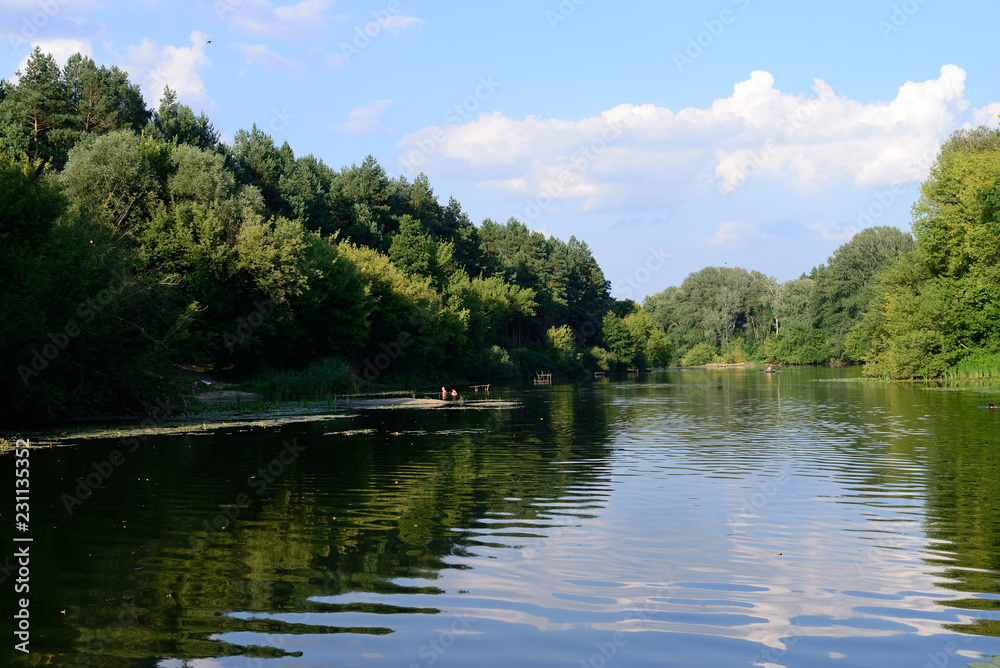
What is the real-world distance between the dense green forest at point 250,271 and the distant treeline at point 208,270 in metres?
0.15

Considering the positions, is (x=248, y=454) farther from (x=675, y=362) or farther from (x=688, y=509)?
(x=675, y=362)

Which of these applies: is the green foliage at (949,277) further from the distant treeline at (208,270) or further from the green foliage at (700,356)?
the green foliage at (700,356)

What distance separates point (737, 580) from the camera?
10820 mm

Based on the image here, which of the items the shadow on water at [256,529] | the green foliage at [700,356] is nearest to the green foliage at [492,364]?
the shadow on water at [256,529]

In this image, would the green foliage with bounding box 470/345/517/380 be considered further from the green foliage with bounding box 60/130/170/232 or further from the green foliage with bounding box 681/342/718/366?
the green foliage with bounding box 681/342/718/366

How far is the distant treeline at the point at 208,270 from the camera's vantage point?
33250mm

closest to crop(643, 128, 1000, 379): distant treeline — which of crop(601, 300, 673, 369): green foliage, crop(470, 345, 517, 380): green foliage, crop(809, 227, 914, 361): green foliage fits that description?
crop(470, 345, 517, 380): green foliage

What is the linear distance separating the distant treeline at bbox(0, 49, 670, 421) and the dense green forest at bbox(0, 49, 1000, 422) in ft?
0.48

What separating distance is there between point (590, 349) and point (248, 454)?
121293 millimetres

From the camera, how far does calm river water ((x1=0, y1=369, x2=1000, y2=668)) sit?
27.5 ft

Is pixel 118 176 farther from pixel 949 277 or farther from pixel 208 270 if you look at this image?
pixel 949 277

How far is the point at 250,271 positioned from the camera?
192 ft

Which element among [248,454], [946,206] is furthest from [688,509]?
[946,206]

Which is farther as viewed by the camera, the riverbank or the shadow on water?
the riverbank
